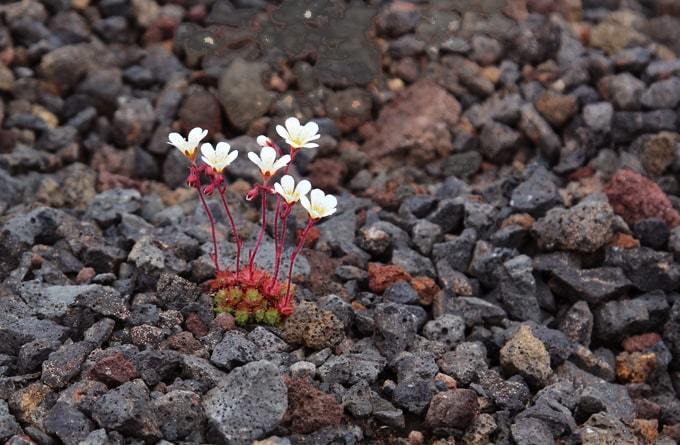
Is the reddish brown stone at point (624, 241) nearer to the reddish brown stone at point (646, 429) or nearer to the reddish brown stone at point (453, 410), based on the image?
the reddish brown stone at point (646, 429)

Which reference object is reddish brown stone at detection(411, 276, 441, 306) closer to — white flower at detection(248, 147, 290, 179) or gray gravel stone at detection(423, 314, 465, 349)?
gray gravel stone at detection(423, 314, 465, 349)

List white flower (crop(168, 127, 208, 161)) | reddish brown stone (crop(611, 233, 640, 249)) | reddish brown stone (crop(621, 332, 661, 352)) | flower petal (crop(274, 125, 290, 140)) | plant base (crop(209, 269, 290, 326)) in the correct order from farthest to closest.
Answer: reddish brown stone (crop(611, 233, 640, 249)) → reddish brown stone (crop(621, 332, 661, 352)) → plant base (crop(209, 269, 290, 326)) → flower petal (crop(274, 125, 290, 140)) → white flower (crop(168, 127, 208, 161))

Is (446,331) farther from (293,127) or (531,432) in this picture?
(293,127)

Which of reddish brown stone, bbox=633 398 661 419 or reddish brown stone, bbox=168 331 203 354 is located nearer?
reddish brown stone, bbox=168 331 203 354

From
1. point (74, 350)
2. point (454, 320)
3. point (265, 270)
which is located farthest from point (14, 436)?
point (454, 320)

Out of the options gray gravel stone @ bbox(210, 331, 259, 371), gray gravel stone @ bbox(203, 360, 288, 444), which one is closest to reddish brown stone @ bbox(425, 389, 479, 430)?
gray gravel stone @ bbox(203, 360, 288, 444)

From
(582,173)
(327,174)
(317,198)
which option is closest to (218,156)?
(317,198)

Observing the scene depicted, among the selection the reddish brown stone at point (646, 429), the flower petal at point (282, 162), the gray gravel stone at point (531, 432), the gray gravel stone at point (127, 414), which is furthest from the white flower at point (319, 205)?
the reddish brown stone at point (646, 429)
